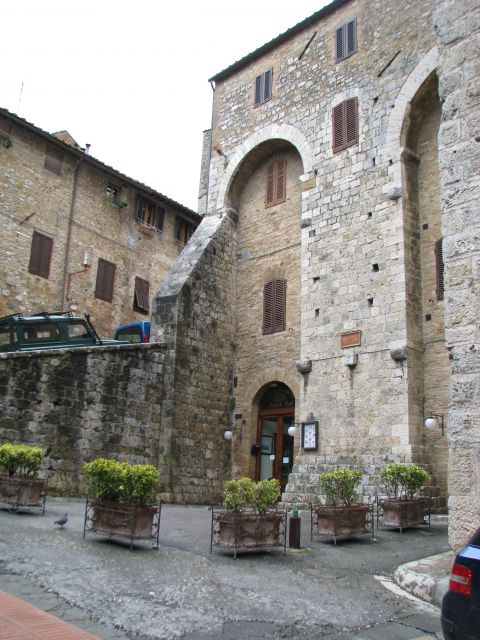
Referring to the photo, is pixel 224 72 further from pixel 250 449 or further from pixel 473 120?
pixel 473 120

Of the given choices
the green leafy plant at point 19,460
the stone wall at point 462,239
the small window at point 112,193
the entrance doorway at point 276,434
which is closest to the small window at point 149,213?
the small window at point 112,193

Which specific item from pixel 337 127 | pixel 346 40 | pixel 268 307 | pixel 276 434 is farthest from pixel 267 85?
pixel 276 434

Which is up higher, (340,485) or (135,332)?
(135,332)

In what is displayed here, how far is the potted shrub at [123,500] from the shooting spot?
23.7ft

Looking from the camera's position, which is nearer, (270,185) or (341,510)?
(341,510)

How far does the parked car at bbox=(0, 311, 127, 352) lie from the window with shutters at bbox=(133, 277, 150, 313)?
640cm

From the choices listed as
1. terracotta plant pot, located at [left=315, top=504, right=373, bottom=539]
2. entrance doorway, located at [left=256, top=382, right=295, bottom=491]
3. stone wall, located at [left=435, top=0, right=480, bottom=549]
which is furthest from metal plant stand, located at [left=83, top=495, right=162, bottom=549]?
entrance doorway, located at [left=256, top=382, right=295, bottom=491]

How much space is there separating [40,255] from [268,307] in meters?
7.06

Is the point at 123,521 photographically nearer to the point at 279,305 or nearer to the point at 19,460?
the point at 19,460

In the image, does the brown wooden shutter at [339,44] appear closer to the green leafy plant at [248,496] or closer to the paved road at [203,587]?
the green leafy plant at [248,496]

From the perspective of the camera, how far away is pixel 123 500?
7.50 metres

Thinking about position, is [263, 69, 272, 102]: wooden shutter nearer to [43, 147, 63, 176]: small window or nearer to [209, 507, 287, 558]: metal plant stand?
[43, 147, 63, 176]: small window

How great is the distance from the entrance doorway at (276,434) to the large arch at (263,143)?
6.08 meters

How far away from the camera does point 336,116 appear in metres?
16.1
